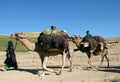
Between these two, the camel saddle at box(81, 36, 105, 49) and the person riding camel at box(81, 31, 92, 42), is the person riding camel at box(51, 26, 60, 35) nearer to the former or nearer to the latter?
the camel saddle at box(81, 36, 105, 49)

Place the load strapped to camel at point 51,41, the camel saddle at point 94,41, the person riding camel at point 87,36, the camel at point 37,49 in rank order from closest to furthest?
the load strapped to camel at point 51,41 < the camel at point 37,49 < the camel saddle at point 94,41 < the person riding camel at point 87,36

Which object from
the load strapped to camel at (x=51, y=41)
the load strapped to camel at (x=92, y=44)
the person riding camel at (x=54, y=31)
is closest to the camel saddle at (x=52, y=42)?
the load strapped to camel at (x=51, y=41)

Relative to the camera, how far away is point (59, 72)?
19938 millimetres

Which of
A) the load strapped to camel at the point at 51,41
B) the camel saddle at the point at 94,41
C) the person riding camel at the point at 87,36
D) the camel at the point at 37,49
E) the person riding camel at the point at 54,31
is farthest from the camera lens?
the person riding camel at the point at 87,36

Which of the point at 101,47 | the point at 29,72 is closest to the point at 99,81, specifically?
the point at 29,72

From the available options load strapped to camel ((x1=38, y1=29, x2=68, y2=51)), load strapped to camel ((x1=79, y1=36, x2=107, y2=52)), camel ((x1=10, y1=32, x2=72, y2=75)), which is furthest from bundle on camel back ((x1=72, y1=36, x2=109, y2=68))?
load strapped to camel ((x1=38, y1=29, x2=68, y2=51))

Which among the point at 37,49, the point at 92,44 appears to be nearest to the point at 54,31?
the point at 37,49

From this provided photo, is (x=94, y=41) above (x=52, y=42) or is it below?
above

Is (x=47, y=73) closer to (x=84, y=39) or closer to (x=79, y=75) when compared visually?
(x=79, y=75)

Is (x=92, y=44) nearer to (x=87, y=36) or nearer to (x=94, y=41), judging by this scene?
(x=94, y=41)

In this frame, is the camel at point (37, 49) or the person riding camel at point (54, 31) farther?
the person riding camel at point (54, 31)

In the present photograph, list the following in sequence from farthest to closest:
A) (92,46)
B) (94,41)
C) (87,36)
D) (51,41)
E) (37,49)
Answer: (87,36) < (94,41) < (92,46) < (37,49) < (51,41)

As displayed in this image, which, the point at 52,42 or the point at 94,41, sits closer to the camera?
the point at 52,42

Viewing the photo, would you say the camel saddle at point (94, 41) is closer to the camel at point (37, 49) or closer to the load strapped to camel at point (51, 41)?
the camel at point (37, 49)
